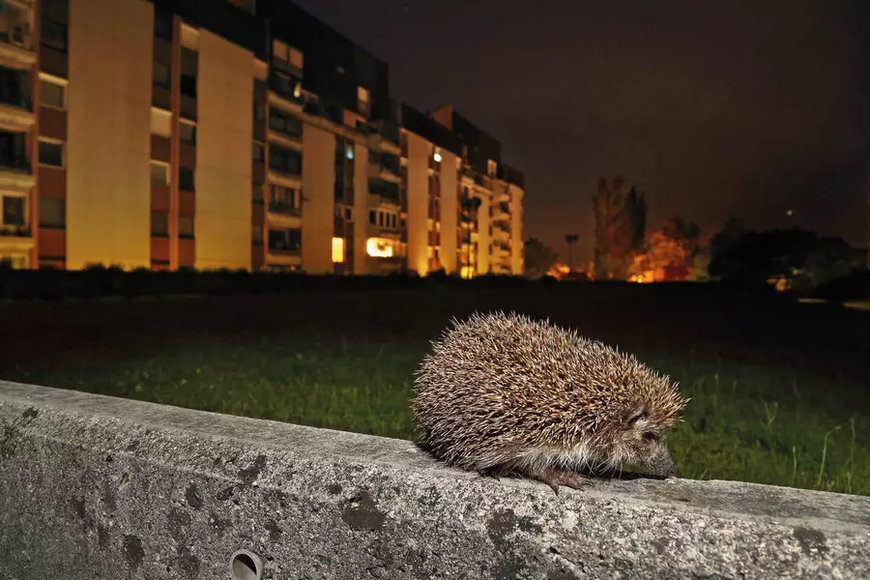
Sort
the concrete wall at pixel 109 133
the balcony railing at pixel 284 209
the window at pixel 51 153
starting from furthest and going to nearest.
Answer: the balcony railing at pixel 284 209 → the concrete wall at pixel 109 133 → the window at pixel 51 153

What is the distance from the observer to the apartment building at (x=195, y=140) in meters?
25.4

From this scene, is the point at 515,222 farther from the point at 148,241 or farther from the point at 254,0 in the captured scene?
the point at 148,241

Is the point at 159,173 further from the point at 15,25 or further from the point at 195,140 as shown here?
the point at 15,25

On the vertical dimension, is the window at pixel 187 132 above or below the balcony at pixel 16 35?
below

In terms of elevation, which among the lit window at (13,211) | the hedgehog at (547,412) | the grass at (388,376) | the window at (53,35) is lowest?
the grass at (388,376)

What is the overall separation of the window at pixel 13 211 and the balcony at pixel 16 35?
5588mm

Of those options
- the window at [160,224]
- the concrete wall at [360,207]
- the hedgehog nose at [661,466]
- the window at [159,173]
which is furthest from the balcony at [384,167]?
the hedgehog nose at [661,466]

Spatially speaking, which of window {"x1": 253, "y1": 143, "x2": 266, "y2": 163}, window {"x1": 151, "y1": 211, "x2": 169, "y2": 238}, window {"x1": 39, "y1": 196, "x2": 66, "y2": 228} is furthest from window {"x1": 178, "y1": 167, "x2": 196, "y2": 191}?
window {"x1": 253, "y1": 143, "x2": 266, "y2": 163}

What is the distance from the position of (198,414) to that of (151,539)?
717mm

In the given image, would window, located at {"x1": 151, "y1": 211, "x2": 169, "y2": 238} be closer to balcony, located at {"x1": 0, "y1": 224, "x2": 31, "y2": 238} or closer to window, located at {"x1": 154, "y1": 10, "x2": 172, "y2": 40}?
balcony, located at {"x1": 0, "y1": 224, "x2": 31, "y2": 238}

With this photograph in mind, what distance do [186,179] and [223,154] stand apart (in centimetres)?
366

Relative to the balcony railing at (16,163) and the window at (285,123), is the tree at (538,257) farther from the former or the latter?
the balcony railing at (16,163)

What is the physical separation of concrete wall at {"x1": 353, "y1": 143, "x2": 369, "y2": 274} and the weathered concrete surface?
1891 inches

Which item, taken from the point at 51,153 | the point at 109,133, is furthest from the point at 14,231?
the point at 109,133
